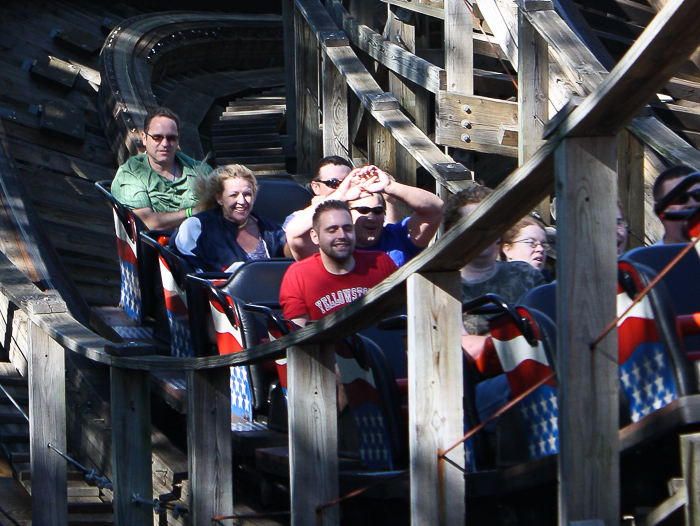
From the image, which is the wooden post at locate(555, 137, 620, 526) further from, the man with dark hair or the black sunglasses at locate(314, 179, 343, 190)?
the black sunglasses at locate(314, 179, 343, 190)

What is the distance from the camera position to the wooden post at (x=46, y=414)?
3.57 metres

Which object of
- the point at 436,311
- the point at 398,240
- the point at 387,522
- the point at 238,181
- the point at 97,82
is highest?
the point at 97,82

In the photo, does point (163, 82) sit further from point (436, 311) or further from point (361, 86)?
point (436, 311)

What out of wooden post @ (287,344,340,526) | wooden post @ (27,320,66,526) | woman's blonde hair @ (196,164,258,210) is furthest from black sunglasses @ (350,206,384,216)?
wooden post @ (287,344,340,526)

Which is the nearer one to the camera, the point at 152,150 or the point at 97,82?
the point at 152,150

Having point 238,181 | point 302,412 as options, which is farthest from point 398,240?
point 302,412

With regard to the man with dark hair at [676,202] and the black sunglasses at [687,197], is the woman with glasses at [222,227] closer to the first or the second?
the man with dark hair at [676,202]

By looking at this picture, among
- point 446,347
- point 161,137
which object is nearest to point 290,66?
point 161,137

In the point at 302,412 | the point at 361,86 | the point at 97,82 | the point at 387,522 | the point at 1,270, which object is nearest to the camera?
the point at 302,412

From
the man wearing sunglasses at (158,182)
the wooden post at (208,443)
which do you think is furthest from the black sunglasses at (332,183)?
the wooden post at (208,443)

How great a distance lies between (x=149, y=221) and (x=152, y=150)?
41 centimetres

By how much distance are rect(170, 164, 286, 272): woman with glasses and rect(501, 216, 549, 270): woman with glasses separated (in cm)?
131

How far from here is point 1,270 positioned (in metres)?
3.96

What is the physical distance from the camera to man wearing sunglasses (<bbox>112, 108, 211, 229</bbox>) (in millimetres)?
5402
